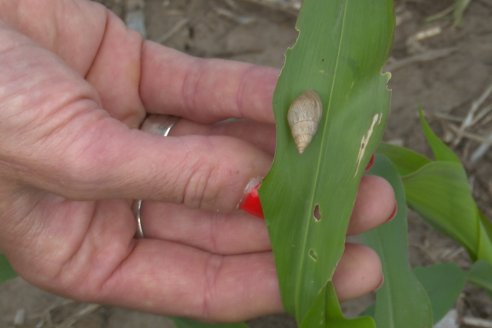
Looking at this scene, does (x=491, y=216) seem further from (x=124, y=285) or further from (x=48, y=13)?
(x=48, y=13)

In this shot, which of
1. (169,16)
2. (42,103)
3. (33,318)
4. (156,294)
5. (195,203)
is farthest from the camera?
(169,16)

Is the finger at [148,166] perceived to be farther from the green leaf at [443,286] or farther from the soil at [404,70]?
the soil at [404,70]

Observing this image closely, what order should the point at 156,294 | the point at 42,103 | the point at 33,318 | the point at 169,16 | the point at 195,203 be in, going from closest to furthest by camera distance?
the point at 42,103 < the point at 195,203 < the point at 156,294 < the point at 33,318 < the point at 169,16

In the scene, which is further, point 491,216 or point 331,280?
point 491,216

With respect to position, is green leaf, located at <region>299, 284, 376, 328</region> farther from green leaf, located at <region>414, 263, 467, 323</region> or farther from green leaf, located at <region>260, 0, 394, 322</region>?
green leaf, located at <region>414, 263, 467, 323</region>

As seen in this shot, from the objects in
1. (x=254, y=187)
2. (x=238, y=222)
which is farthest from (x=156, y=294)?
(x=254, y=187)

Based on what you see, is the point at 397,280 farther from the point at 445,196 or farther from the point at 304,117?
the point at 304,117

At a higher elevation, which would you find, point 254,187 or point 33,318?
point 254,187
